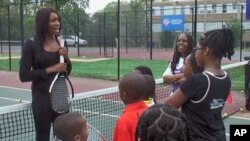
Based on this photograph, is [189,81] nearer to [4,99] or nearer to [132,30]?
[4,99]

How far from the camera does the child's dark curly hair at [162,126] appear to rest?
2066 millimetres

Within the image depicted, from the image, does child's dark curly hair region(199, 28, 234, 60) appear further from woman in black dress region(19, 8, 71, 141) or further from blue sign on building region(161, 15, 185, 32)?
blue sign on building region(161, 15, 185, 32)

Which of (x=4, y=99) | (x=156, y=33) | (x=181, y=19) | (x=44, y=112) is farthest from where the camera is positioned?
(x=156, y=33)

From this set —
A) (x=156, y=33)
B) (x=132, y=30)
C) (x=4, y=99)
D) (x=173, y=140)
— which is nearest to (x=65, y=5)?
Answer: (x=132, y=30)

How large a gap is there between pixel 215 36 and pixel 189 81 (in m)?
0.44

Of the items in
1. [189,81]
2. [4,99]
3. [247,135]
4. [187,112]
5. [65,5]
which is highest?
[65,5]

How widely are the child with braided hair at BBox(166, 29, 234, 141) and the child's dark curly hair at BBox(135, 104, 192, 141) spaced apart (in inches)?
38.1

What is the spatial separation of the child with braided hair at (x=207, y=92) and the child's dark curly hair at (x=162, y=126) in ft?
3.18

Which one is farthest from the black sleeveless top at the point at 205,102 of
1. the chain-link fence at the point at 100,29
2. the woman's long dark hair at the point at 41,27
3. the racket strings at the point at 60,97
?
the chain-link fence at the point at 100,29

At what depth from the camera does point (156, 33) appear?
47.4m

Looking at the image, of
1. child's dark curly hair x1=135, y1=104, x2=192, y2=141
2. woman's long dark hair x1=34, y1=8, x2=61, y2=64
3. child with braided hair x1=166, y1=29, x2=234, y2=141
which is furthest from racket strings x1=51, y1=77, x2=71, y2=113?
child's dark curly hair x1=135, y1=104, x2=192, y2=141

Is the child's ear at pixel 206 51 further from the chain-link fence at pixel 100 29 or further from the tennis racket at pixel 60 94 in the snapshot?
the chain-link fence at pixel 100 29

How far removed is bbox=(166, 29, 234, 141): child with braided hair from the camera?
124 inches

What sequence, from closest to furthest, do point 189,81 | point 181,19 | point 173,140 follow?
point 173,140 < point 189,81 < point 181,19
